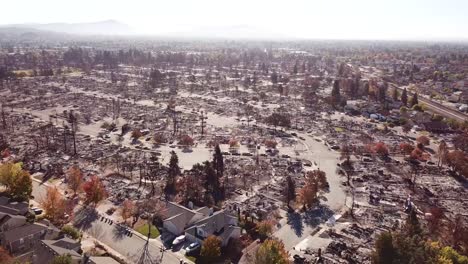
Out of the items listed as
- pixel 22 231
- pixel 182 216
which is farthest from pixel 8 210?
pixel 182 216

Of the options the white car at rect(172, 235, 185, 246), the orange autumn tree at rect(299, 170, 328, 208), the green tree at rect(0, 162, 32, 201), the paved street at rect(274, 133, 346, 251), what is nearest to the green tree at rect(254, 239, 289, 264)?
the paved street at rect(274, 133, 346, 251)

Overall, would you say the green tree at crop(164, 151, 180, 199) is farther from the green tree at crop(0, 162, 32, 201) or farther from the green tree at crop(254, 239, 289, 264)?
the green tree at crop(254, 239, 289, 264)

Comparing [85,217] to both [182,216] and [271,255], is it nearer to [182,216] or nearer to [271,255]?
[182,216]

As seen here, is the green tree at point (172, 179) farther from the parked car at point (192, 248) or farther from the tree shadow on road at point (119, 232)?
the parked car at point (192, 248)

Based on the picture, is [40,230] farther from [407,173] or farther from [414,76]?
[414,76]

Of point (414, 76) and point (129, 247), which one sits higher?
point (414, 76)

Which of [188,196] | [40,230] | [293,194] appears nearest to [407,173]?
[293,194]

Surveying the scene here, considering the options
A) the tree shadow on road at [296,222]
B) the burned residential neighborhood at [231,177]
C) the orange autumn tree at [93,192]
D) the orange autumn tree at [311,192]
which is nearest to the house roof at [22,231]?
the burned residential neighborhood at [231,177]
